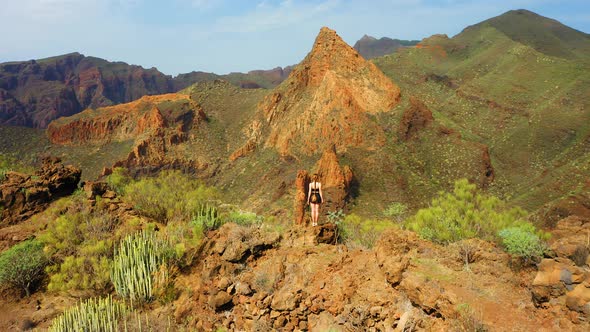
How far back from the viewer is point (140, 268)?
13.2 m

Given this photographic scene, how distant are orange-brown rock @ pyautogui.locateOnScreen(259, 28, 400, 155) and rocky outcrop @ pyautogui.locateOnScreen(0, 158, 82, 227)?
41277 millimetres

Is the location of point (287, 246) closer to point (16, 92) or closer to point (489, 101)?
point (489, 101)

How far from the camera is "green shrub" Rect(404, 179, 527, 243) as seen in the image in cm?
1866

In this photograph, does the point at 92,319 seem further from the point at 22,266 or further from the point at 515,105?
the point at 515,105

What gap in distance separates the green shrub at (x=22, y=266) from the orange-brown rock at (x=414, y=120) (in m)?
52.7

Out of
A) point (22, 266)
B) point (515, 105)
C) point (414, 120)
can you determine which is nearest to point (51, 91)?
point (414, 120)

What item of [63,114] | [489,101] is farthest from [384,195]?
[63,114]

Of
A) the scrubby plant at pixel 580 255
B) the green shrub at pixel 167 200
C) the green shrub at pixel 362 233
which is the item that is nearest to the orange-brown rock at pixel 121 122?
the green shrub at pixel 362 233

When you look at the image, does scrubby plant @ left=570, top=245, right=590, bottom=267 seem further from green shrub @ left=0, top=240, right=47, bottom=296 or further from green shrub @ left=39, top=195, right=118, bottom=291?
green shrub @ left=0, top=240, right=47, bottom=296

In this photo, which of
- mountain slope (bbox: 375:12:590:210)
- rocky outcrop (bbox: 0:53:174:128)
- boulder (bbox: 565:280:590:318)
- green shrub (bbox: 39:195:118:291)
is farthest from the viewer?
rocky outcrop (bbox: 0:53:174:128)

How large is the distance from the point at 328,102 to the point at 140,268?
2103 inches

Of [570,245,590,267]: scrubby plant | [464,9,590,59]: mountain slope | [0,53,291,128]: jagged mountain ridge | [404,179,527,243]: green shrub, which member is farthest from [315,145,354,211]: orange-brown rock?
[0,53,291,128]: jagged mountain ridge

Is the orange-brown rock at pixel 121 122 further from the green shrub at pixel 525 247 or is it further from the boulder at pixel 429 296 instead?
the boulder at pixel 429 296

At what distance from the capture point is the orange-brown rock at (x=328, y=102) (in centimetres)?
5934
